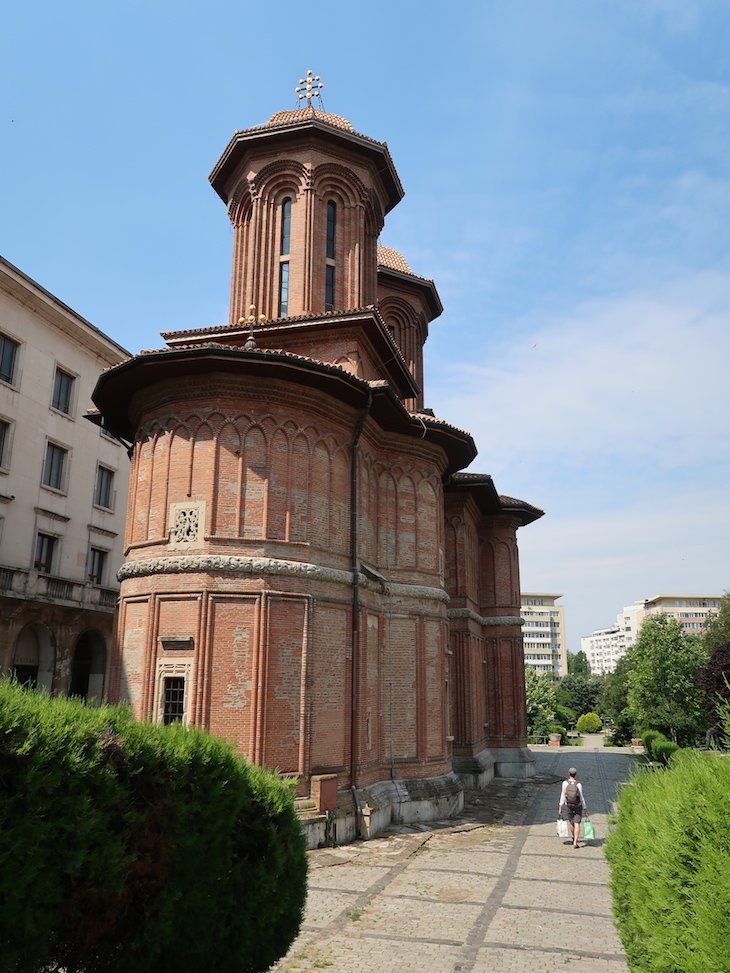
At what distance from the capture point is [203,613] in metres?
14.1

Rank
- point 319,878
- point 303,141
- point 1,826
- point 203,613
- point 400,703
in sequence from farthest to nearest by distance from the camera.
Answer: point 303,141 < point 400,703 < point 203,613 < point 319,878 < point 1,826

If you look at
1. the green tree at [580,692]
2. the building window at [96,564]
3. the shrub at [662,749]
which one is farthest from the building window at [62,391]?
the green tree at [580,692]

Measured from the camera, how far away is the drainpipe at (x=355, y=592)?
15430mm

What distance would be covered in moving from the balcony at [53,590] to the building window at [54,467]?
3.64 meters

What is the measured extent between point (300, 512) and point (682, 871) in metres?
10.9

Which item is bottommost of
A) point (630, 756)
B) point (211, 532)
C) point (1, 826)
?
point (630, 756)

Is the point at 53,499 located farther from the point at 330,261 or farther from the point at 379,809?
the point at 379,809

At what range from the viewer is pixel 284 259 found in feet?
68.1

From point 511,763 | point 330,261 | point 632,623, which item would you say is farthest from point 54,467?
point 632,623

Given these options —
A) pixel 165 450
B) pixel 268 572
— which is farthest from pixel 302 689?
pixel 165 450

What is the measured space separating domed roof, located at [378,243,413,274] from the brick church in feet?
22.9

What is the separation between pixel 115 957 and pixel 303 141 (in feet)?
66.2

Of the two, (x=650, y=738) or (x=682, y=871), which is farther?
(x=650, y=738)

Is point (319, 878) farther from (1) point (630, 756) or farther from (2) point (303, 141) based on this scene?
(1) point (630, 756)
